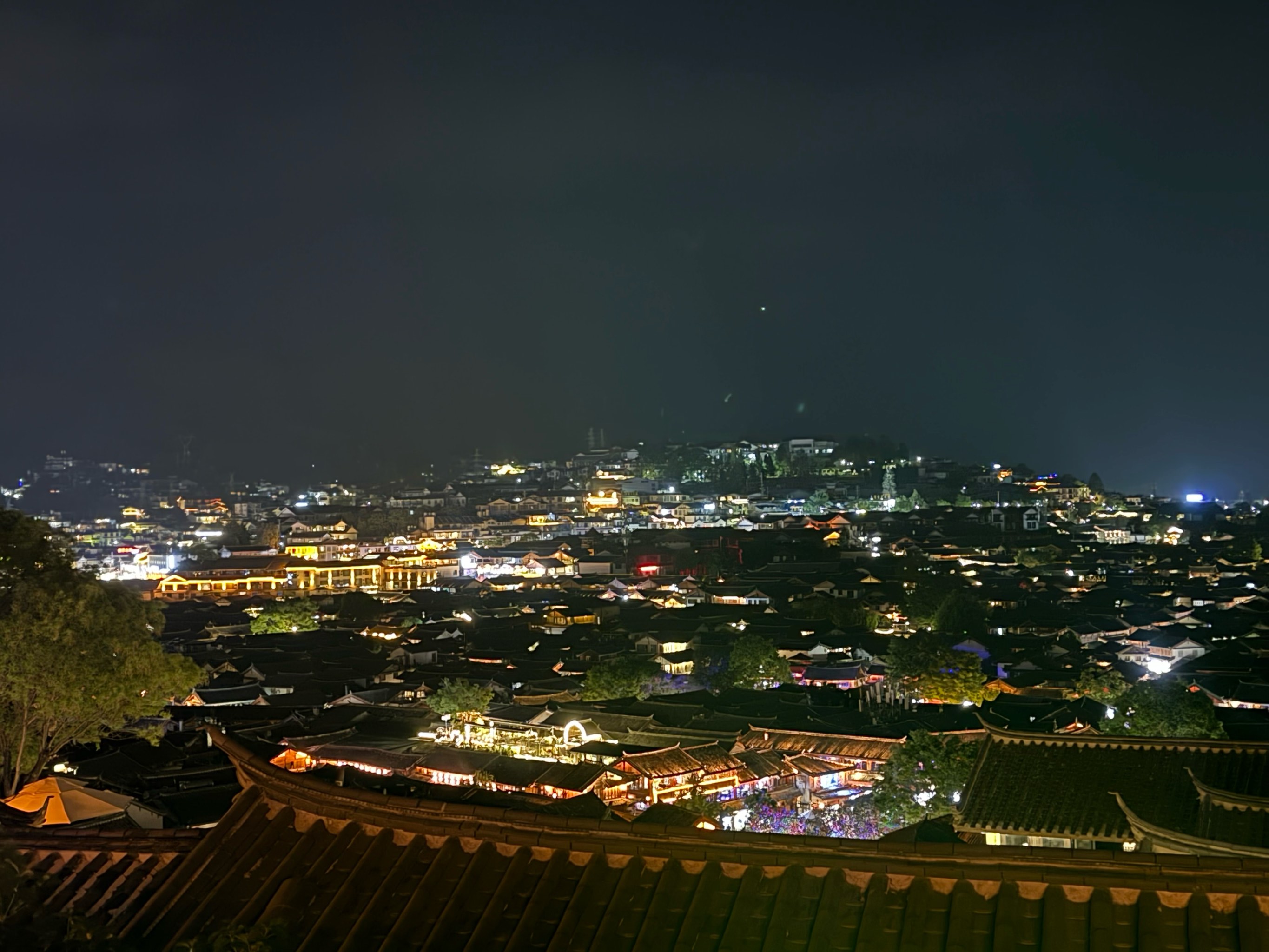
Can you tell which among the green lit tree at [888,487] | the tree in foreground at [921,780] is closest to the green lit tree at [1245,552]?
the green lit tree at [888,487]

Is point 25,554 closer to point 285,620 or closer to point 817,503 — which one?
point 285,620

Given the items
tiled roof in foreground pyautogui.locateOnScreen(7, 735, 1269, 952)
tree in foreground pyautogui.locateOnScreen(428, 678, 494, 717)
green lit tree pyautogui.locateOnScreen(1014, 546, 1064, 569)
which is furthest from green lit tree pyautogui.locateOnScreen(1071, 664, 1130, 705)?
green lit tree pyautogui.locateOnScreen(1014, 546, 1064, 569)

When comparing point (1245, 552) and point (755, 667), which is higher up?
point (755, 667)

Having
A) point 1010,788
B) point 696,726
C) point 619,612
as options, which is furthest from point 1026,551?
Answer: point 1010,788

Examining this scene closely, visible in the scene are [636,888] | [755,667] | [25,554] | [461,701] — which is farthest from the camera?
[755,667]

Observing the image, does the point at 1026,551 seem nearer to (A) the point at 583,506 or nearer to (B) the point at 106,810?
(A) the point at 583,506

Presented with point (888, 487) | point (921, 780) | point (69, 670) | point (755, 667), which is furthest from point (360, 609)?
point (888, 487)
